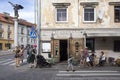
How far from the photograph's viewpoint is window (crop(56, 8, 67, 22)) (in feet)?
90.6

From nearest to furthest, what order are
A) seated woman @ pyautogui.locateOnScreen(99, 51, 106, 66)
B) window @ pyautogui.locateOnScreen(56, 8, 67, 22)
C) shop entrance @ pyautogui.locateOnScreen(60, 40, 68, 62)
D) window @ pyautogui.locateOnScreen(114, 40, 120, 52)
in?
seated woman @ pyautogui.locateOnScreen(99, 51, 106, 66), window @ pyautogui.locateOnScreen(114, 40, 120, 52), window @ pyautogui.locateOnScreen(56, 8, 67, 22), shop entrance @ pyautogui.locateOnScreen(60, 40, 68, 62)

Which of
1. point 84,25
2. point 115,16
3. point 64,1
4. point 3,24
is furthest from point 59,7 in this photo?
point 3,24

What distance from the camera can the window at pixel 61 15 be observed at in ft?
90.6

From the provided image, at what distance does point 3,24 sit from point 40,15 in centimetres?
5490

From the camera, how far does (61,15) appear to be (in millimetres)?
27609

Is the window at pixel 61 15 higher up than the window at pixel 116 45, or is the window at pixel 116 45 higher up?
the window at pixel 61 15

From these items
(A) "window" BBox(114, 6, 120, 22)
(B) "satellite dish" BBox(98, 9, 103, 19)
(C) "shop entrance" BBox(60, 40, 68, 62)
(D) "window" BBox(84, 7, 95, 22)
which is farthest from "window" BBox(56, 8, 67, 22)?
(A) "window" BBox(114, 6, 120, 22)

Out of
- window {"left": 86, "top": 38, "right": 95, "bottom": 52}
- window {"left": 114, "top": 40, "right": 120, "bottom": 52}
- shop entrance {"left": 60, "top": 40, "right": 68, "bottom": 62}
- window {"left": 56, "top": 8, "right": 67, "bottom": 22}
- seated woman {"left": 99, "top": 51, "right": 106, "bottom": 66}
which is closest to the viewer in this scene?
seated woman {"left": 99, "top": 51, "right": 106, "bottom": 66}

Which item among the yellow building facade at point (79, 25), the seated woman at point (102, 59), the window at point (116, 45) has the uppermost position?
the yellow building facade at point (79, 25)

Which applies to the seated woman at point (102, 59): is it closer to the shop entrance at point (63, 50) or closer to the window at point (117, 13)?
the window at point (117, 13)


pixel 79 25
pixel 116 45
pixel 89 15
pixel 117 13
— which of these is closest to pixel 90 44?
pixel 79 25

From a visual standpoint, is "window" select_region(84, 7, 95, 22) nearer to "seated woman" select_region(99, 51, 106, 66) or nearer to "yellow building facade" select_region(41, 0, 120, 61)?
"yellow building facade" select_region(41, 0, 120, 61)

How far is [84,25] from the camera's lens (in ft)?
89.8

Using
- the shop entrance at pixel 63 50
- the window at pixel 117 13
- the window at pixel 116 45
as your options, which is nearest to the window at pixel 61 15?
the shop entrance at pixel 63 50
